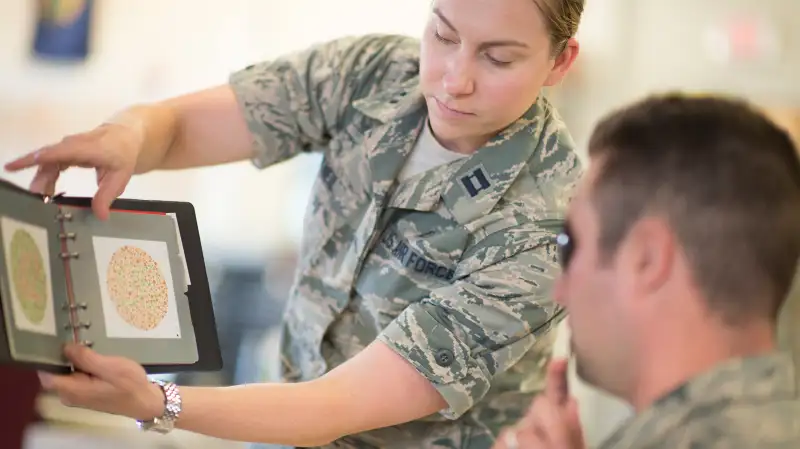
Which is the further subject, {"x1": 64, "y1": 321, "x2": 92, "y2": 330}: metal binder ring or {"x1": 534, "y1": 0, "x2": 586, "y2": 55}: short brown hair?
{"x1": 534, "y1": 0, "x2": 586, "y2": 55}: short brown hair

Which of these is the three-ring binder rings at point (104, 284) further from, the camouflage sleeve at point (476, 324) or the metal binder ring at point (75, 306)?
the camouflage sleeve at point (476, 324)

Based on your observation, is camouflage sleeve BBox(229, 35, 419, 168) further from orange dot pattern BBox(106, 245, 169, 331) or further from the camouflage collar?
orange dot pattern BBox(106, 245, 169, 331)

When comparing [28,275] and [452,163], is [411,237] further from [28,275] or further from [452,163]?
[28,275]

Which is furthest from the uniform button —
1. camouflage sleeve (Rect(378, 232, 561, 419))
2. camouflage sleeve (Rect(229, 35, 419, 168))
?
camouflage sleeve (Rect(229, 35, 419, 168))

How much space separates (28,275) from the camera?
93cm

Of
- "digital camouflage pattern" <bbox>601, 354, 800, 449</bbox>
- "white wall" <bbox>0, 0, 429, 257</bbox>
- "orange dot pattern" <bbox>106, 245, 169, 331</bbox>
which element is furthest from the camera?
"white wall" <bbox>0, 0, 429, 257</bbox>

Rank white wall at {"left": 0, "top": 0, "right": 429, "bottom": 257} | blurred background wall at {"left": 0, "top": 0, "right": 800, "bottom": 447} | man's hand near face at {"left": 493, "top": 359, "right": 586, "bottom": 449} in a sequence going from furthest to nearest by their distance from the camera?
1. white wall at {"left": 0, "top": 0, "right": 429, "bottom": 257}
2. blurred background wall at {"left": 0, "top": 0, "right": 800, "bottom": 447}
3. man's hand near face at {"left": 493, "top": 359, "right": 586, "bottom": 449}

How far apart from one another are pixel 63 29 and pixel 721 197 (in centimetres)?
256

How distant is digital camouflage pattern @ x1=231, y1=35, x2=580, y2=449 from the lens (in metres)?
1.16

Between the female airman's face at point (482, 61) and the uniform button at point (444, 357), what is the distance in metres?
0.28

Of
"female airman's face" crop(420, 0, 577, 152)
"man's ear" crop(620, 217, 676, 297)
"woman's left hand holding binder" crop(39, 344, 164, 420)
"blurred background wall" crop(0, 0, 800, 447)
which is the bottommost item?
"blurred background wall" crop(0, 0, 800, 447)

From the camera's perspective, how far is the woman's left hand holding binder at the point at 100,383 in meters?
0.92

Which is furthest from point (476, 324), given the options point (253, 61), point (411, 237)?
point (253, 61)

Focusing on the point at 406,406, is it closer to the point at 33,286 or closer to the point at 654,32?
the point at 33,286
